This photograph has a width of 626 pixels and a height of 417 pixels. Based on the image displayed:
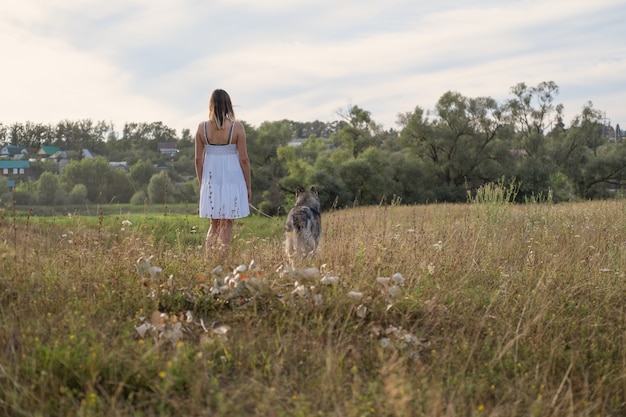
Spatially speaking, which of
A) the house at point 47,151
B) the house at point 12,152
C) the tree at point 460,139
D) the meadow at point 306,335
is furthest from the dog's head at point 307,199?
the house at point 47,151

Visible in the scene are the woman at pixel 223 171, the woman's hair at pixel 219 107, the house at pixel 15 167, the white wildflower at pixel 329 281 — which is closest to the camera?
→ the white wildflower at pixel 329 281

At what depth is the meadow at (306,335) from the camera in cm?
352

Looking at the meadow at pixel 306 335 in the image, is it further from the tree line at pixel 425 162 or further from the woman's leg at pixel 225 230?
the tree line at pixel 425 162

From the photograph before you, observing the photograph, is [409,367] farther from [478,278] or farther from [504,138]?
[504,138]

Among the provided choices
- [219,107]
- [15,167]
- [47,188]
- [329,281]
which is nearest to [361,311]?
[329,281]

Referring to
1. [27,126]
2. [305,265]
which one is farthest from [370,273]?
[27,126]

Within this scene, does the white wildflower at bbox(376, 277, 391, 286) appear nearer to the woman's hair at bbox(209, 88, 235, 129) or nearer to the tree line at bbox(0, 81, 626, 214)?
the woman's hair at bbox(209, 88, 235, 129)

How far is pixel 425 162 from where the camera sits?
56250 mm

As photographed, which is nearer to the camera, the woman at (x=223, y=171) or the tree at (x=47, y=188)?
the woman at (x=223, y=171)

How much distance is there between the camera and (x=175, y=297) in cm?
506

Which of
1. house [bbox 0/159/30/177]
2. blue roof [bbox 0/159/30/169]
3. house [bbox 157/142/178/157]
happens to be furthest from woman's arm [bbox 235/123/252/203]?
house [bbox 157/142/178/157]

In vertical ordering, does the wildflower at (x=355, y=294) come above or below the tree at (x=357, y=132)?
below

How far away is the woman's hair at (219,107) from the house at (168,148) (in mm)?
77154

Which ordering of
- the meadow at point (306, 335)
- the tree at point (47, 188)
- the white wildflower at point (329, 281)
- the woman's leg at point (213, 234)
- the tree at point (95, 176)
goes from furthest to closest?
the tree at point (95, 176)
the tree at point (47, 188)
the woman's leg at point (213, 234)
the white wildflower at point (329, 281)
the meadow at point (306, 335)
